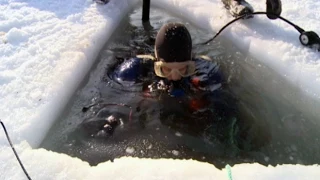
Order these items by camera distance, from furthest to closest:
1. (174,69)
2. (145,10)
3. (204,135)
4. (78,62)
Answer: (145,10), (78,62), (174,69), (204,135)

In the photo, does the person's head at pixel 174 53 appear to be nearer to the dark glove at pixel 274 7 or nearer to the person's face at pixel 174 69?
the person's face at pixel 174 69

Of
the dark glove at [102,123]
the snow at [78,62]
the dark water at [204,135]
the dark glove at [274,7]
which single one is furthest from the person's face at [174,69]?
the dark glove at [274,7]

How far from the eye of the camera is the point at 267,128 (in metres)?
2.66

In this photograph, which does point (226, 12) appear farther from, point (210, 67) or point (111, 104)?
point (111, 104)

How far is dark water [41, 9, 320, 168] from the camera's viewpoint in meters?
2.37

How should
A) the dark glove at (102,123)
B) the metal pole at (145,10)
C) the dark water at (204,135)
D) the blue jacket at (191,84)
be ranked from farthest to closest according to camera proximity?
1. the metal pole at (145,10)
2. the blue jacket at (191,84)
3. the dark glove at (102,123)
4. the dark water at (204,135)

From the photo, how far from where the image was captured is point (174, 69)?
2715 millimetres

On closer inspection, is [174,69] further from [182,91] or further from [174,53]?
[182,91]

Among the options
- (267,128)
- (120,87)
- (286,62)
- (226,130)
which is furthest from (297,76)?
(120,87)

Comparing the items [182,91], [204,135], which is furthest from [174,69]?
[204,135]

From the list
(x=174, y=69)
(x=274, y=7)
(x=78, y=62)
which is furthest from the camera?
(x=274, y=7)

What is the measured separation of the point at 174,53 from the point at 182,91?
306 millimetres

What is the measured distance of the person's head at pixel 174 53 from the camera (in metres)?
2.73

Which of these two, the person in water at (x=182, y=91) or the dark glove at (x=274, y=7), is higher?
the dark glove at (x=274, y=7)
